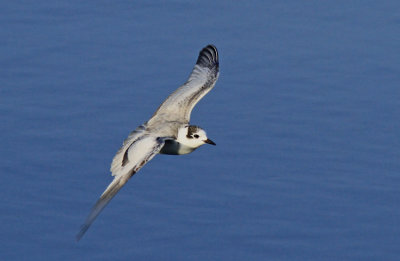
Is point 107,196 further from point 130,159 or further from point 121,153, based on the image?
point 121,153

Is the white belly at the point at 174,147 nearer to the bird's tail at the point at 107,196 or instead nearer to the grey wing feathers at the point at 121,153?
the grey wing feathers at the point at 121,153

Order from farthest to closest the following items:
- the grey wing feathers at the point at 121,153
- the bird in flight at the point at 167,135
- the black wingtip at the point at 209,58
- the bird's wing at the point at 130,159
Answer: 1. the black wingtip at the point at 209,58
2. the grey wing feathers at the point at 121,153
3. the bird in flight at the point at 167,135
4. the bird's wing at the point at 130,159

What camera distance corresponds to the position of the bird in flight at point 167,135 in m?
18.3

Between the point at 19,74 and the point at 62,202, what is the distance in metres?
4.30

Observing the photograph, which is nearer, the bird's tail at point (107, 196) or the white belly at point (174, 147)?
the bird's tail at point (107, 196)

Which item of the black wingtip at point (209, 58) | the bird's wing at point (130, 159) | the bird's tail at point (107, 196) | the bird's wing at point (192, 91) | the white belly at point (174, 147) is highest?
the black wingtip at point (209, 58)

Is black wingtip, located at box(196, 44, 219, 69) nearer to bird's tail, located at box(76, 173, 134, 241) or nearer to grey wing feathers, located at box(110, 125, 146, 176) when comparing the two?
grey wing feathers, located at box(110, 125, 146, 176)

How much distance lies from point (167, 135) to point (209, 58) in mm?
3325

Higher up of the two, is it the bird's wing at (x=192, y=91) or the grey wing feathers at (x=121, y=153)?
the bird's wing at (x=192, y=91)

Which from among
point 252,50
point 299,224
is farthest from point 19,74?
point 299,224

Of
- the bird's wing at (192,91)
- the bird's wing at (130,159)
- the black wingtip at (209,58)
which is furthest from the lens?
the black wingtip at (209,58)

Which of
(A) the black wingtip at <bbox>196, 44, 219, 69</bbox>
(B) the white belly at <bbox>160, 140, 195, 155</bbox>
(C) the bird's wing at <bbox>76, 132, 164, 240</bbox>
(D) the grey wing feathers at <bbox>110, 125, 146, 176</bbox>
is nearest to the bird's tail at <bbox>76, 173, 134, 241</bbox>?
(C) the bird's wing at <bbox>76, 132, 164, 240</bbox>

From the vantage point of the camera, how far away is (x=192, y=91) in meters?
22.2

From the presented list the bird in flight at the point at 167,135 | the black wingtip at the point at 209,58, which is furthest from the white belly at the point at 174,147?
the black wingtip at the point at 209,58
